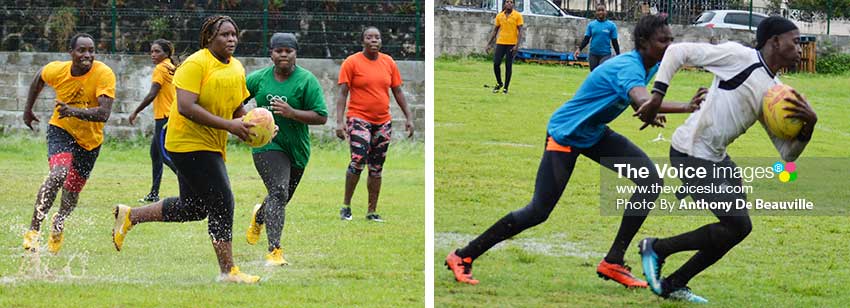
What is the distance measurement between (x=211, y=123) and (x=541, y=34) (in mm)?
2618

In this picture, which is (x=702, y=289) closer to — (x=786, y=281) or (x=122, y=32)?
(x=786, y=281)

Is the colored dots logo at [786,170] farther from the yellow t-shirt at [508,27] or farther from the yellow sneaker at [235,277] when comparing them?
the yellow sneaker at [235,277]

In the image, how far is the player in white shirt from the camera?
628 cm

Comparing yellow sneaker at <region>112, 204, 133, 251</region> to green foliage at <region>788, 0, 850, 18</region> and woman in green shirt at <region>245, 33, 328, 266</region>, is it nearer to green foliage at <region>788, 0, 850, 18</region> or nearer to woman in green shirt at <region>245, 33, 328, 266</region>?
woman in green shirt at <region>245, 33, 328, 266</region>

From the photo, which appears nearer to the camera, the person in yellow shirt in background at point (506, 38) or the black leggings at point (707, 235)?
the black leggings at point (707, 235)

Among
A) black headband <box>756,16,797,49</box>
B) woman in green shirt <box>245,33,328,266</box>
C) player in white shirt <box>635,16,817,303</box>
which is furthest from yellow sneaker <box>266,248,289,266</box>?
black headband <box>756,16,797,49</box>

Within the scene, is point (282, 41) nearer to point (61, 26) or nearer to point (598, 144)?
point (598, 144)

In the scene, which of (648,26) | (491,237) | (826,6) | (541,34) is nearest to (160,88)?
(541,34)

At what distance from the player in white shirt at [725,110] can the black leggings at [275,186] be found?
8.13 feet

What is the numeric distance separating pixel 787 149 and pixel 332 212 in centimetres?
488

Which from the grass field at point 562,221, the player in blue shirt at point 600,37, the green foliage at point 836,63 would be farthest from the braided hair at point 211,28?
the green foliage at point 836,63

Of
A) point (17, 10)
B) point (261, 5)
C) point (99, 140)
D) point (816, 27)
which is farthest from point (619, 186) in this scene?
point (17, 10)

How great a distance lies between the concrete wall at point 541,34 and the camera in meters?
7.62

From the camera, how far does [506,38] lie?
7.80 m
